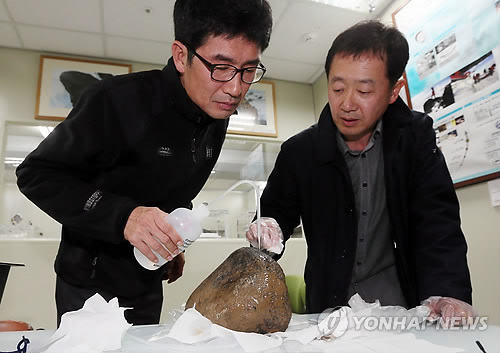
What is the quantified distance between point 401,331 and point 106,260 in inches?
28.4

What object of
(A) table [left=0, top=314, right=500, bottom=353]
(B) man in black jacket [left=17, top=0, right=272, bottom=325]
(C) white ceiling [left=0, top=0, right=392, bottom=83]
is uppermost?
(C) white ceiling [left=0, top=0, right=392, bottom=83]

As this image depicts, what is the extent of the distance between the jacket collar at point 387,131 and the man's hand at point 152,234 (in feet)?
2.02

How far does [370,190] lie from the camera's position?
3.99ft

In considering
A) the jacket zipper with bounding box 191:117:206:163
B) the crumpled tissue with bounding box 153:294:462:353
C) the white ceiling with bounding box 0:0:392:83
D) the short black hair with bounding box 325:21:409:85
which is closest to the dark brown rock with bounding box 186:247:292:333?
the crumpled tissue with bounding box 153:294:462:353

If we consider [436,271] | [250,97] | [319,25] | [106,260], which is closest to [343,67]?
[436,271]

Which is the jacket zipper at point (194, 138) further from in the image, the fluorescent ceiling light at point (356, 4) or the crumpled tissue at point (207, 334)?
the fluorescent ceiling light at point (356, 4)

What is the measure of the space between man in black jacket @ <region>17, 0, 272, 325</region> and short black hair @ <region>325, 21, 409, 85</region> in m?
0.25

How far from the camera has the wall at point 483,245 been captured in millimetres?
1866

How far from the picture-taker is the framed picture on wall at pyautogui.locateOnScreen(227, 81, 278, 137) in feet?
11.2

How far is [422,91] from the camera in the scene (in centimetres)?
228

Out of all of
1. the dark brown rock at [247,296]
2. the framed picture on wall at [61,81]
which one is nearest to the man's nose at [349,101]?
the dark brown rock at [247,296]

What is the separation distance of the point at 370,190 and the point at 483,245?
3.69ft

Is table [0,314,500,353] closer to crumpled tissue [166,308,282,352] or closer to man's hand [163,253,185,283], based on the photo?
crumpled tissue [166,308,282,352]

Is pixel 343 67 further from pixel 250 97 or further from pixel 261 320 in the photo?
pixel 250 97
